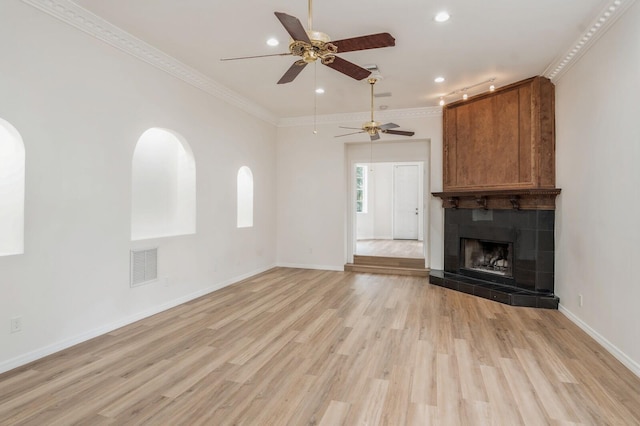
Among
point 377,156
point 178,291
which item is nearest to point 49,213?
point 178,291

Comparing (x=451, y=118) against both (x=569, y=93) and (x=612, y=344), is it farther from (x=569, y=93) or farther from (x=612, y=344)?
(x=612, y=344)

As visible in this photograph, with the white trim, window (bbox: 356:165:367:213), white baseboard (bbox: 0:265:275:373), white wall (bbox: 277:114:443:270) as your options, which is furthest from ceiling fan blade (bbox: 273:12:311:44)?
window (bbox: 356:165:367:213)

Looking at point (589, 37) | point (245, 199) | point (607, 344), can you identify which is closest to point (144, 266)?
point (245, 199)

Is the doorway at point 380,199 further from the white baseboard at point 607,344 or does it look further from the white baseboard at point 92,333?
the white baseboard at point 92,333

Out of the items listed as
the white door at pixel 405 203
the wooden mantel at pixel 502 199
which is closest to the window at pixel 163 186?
the wooden mantel at pixel 502 199

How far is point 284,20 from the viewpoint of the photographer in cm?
213

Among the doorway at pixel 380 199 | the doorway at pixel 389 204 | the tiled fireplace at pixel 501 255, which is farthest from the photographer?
the doorway at pixel 389 204

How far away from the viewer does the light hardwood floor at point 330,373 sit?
2186 millimetres

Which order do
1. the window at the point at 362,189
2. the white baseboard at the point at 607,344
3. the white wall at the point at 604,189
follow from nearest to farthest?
1. the white baseboard at the point at 607,344
2. the white wall at the point at 604,189
3. the window at the point at 362,189

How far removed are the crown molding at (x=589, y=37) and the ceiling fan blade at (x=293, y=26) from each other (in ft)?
9.44

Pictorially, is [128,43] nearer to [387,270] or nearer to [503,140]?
[503,140]

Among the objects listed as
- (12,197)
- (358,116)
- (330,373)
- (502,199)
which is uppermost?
(358,116)

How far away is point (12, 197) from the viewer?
289cm

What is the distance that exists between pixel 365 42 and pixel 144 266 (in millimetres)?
3498
